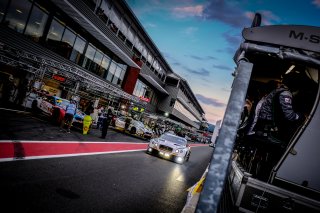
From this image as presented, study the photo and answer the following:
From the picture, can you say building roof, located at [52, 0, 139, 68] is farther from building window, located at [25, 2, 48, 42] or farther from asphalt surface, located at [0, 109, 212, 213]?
asphalt surface, located at [0, 109, 212, 213]

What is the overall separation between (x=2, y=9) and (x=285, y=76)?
16.6 meters

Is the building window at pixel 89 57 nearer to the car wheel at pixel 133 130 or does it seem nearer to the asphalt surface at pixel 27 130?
the car wheel at pixel 133 130

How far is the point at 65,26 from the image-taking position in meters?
19.6

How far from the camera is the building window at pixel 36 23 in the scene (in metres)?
16.5

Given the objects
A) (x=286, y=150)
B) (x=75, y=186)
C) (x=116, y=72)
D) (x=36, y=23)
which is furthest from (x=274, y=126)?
(x=116, y=72)

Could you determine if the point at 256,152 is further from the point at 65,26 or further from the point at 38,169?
the point at 65,26

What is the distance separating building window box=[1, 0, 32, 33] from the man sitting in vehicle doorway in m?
16.9

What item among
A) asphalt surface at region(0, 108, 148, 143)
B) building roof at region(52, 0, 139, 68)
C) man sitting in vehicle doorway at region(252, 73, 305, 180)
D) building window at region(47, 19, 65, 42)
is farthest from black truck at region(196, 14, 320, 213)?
building window at region(47, 19, 65, 42)

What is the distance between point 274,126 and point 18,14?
1752 cm

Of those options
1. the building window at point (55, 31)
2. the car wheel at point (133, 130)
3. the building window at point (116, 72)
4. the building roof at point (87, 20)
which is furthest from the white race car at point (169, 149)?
the building window at point (116, 72)

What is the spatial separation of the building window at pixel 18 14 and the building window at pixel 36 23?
46cm

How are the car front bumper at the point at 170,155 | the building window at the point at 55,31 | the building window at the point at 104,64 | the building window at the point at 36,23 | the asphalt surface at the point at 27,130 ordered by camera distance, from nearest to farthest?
the asphalt surface at the point at 27,130
the car front bumper at the point at 170,155
the building window at the point at 36,23
the building window at the point at 55,31
the building window at the point at 104,64

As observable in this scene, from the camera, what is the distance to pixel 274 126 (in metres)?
3.46

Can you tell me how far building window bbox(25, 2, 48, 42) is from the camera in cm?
1647
